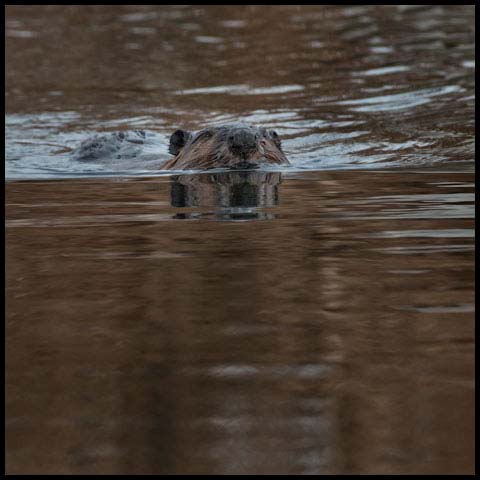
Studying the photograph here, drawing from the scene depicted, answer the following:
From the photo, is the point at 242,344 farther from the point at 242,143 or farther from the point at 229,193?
the point at 242,143

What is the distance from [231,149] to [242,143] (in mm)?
103

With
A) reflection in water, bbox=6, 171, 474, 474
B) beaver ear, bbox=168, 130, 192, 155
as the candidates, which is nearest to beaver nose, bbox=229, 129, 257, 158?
beaver ear, bbox=168, 130, 192, 155

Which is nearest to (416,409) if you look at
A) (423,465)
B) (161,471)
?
(423,465)

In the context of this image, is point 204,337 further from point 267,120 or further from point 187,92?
point 187,92

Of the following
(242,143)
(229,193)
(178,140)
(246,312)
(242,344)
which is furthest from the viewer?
(178,140)

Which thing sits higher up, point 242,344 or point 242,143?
point 242,143

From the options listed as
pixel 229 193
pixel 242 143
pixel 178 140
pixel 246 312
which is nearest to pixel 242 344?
pixel 246 312

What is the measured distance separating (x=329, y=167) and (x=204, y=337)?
6210mm

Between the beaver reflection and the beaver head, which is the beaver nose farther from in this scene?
the beaver reflection

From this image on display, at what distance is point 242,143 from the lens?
9.50 meters

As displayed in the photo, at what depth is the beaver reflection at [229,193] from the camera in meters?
6.88

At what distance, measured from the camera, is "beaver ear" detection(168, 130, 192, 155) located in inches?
410

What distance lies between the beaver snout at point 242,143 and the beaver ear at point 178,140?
0.92m

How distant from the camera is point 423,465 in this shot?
9.49ft
